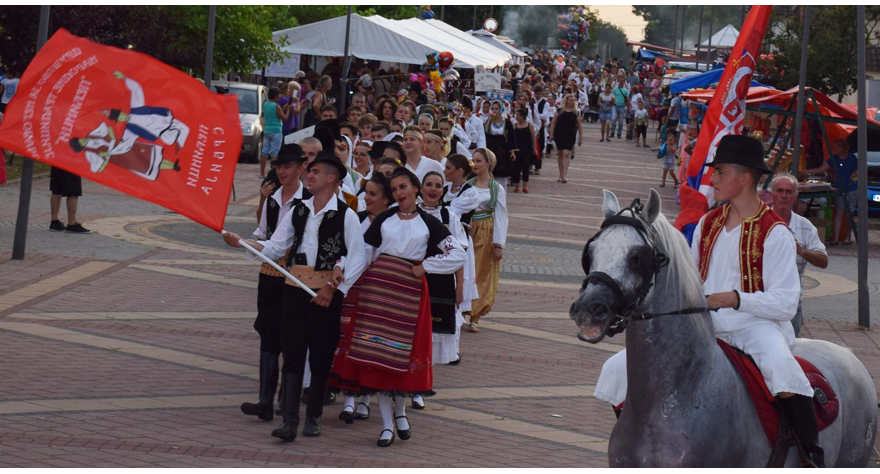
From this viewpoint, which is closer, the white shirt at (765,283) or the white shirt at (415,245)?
the white shirt at (765,283)

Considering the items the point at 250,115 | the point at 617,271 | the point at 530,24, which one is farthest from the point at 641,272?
the point at 530,24

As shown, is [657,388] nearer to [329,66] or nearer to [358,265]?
[358,265]

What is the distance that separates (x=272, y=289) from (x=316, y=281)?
643 millimetres

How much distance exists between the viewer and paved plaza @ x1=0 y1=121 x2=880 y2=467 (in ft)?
23.9

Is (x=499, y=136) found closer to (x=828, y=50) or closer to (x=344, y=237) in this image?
(x=828, y=50)

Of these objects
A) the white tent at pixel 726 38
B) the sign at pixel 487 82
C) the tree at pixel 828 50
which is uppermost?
the white tent at pixel 726 38

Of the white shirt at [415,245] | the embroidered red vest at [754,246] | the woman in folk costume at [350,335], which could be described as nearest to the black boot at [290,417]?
the woman in folk costume at [350,335]

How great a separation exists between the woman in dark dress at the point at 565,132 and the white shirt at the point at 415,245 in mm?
20079

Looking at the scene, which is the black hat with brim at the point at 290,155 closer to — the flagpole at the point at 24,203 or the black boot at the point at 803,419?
the black boot at the point at 803,419

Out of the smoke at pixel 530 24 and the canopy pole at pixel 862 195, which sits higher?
the smoke at pixel 530 24

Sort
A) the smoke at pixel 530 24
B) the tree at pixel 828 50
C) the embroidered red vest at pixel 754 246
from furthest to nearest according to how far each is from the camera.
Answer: the smoke at pixel 530 24 < the tree at pixel 828 50 < the embroidered red vest at pixel 754 246

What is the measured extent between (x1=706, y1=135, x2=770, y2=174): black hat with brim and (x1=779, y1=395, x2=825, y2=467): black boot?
114cm

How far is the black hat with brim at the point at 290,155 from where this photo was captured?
8.30 m

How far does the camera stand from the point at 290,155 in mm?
8344
